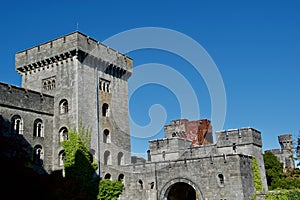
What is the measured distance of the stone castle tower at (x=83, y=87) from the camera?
104 feet

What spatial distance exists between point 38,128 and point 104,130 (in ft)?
20.7

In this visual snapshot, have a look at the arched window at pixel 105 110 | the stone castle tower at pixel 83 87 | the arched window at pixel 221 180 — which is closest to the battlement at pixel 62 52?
the stone castle tower at pixel 83 87

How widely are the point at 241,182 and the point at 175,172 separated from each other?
5.95m

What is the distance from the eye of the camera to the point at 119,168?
112ft

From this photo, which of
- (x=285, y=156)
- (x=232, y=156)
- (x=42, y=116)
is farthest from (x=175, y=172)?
(x=285, y=156)

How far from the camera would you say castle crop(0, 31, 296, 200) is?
28.9m

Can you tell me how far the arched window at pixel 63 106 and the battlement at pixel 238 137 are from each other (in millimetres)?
14742

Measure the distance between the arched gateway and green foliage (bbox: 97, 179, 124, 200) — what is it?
4.25m

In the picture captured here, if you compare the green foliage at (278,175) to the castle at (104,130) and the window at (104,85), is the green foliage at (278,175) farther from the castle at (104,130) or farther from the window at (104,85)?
the window at (104,85)

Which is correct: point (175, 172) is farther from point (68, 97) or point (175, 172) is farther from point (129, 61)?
point (129, 61)

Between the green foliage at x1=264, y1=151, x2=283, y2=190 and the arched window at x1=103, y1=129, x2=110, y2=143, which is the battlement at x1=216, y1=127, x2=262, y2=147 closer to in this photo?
the green foliage at x1=264, y1=151, x2=283, y2=190

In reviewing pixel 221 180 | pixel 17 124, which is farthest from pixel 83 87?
pixel 221 180

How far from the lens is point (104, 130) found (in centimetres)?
3394

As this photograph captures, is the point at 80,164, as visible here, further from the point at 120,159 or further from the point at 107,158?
the point at 120,159
